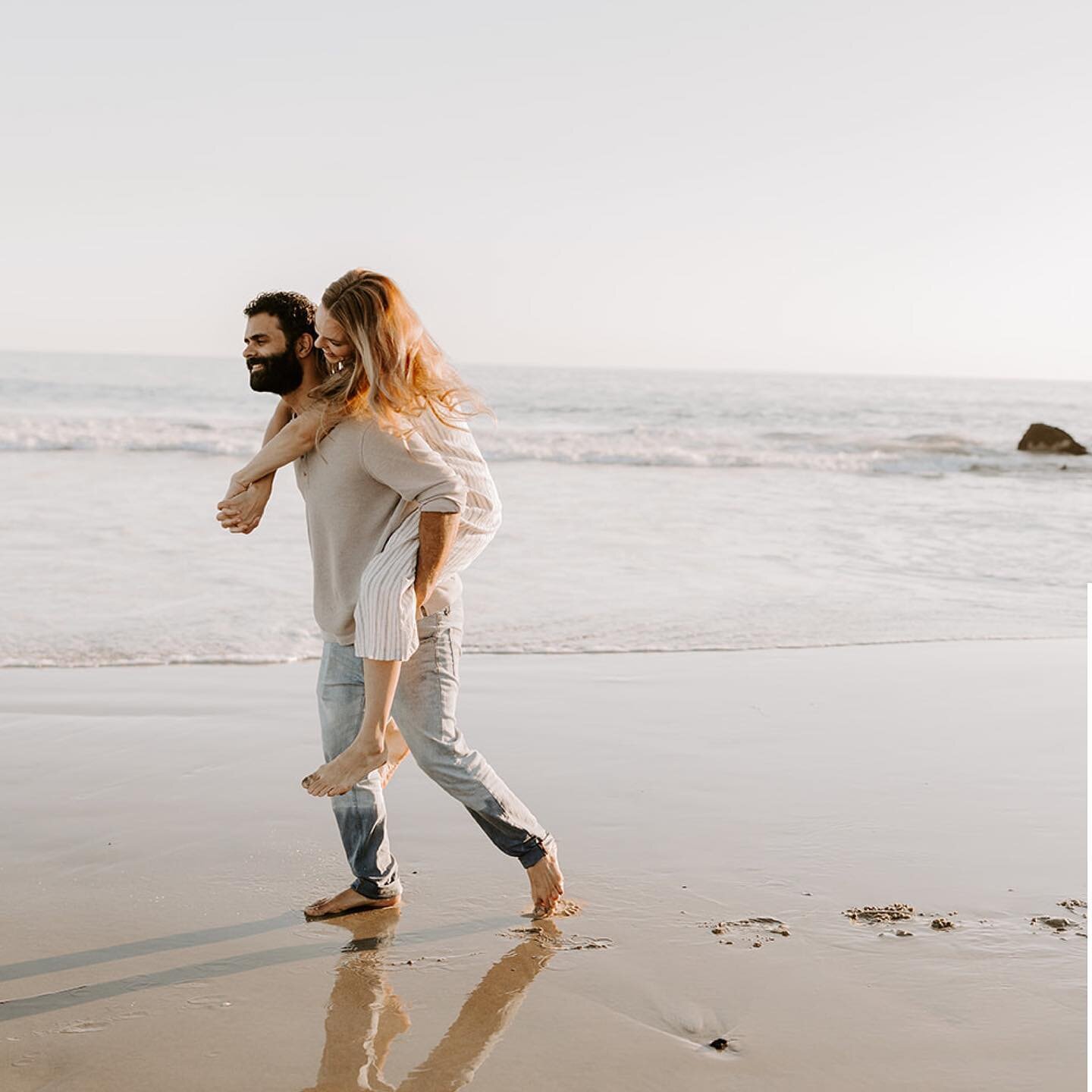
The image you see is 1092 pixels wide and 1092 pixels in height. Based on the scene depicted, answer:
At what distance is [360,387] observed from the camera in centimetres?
338

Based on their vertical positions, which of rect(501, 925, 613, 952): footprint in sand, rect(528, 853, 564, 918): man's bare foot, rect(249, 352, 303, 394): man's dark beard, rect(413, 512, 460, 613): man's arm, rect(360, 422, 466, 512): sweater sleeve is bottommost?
rect(501, 925, 613, 952): footprint in sand

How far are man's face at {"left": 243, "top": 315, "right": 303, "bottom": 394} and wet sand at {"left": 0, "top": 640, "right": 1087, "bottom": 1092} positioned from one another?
1535 mm

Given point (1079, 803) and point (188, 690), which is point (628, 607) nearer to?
point (188, 690)

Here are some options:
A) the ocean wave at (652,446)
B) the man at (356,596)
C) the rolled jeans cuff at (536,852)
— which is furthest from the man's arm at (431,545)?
the ocean wave at (652,446)

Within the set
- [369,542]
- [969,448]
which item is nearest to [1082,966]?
[369,542]

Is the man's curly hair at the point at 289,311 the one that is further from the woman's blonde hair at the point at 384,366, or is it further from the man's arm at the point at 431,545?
the man's arm at the point at 431,545

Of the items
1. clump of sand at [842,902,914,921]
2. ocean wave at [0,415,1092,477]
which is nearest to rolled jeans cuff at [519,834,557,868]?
clump of sand at [842,902,914,921]

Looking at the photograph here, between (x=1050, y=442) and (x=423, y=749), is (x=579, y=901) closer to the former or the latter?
(x=423, y=749)

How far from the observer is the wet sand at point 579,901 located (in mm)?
2928

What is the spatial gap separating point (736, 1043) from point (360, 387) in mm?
1847

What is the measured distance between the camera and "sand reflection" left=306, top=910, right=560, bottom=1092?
2822 millimetres

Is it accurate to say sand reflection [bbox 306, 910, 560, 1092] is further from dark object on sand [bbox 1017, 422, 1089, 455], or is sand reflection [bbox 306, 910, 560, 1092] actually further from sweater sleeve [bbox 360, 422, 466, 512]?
dark object on sand [bbox 1017, 422, 1089, 455]

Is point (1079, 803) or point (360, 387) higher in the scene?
point (360, 387)

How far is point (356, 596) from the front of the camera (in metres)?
3.50
